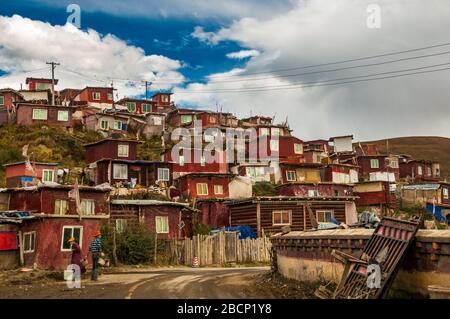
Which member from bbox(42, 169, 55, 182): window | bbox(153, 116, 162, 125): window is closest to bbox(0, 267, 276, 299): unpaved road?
A: bbox(42, 169, 55, 182): window

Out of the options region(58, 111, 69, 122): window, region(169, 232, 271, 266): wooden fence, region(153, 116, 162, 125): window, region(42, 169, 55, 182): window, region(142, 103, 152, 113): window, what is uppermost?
region(142, 103, 152, 113): window

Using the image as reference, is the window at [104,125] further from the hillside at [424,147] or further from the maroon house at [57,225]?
the hillside at [424,147]

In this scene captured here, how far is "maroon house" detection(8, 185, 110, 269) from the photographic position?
27438 millimetres

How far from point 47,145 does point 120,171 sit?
40.2ft

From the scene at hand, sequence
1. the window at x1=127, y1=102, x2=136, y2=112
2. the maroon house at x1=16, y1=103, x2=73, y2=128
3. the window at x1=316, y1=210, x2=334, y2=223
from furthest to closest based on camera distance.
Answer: the window at x1=127, y1=102, x2=136, y2=112
the maroon house at x1=16, y1=103, x2=73, y2=128
the window at x1=316, y1=210, x2=334, y2=223

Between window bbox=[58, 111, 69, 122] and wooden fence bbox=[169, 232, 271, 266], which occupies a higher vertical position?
window bbox=[58, 111, 69, 122]

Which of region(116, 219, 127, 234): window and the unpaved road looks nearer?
the unpaved road

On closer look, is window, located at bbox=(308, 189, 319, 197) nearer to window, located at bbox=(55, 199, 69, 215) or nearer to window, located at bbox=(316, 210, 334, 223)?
window, located at bbox=(316, 210, 334, 223)

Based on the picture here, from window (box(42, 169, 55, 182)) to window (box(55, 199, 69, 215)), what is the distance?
20.1 m

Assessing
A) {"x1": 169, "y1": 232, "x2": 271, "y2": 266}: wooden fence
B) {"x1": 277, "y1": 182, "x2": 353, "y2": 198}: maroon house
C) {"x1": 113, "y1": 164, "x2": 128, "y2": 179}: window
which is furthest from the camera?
{"x1": 277, "y1": 182, "x2": 353, "y2": 198}: maroon house

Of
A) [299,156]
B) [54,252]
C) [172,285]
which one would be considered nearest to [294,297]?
[172,285]

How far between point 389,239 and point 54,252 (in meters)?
20.1

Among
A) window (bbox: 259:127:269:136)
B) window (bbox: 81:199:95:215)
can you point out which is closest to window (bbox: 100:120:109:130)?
window (bbox: 259:127:269:136)

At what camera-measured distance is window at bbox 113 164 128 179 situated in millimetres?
56875
